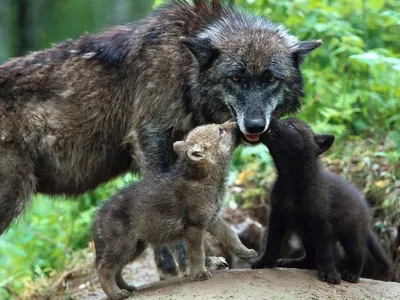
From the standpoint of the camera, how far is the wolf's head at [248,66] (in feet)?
20.5

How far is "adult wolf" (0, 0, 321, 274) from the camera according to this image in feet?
21.0

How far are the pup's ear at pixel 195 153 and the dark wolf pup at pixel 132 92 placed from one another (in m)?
0.65

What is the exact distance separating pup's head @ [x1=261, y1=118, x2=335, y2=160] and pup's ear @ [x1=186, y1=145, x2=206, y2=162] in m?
0.63

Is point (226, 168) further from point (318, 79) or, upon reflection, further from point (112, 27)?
point (318, 79)

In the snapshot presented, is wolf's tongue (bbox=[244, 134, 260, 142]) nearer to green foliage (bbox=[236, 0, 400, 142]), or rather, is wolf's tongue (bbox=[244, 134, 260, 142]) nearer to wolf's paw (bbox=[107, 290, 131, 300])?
Result: wolf's paw (bbox=[107, 290, 131, 300])

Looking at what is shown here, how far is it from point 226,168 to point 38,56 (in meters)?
2.55

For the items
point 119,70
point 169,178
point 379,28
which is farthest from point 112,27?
point 379,28

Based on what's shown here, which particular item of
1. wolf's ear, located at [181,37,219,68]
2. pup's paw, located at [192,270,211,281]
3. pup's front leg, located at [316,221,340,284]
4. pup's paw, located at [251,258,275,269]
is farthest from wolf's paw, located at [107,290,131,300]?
wolf's ear, located at [181,37,219,68]

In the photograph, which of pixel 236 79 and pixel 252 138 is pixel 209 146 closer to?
pixel 252 138

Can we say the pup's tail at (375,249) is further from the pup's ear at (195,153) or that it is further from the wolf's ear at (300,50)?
the pup's ear at (195,153)

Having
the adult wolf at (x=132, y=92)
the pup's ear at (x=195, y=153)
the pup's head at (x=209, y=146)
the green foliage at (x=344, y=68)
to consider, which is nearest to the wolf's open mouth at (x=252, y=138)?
the pup's head at (x=209, y=146)

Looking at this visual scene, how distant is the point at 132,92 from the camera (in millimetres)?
A: 6812

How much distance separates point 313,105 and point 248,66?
3188mm

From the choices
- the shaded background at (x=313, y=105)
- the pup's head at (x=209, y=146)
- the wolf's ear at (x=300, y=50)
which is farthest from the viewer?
the shaded background at (x=313, y=105)
